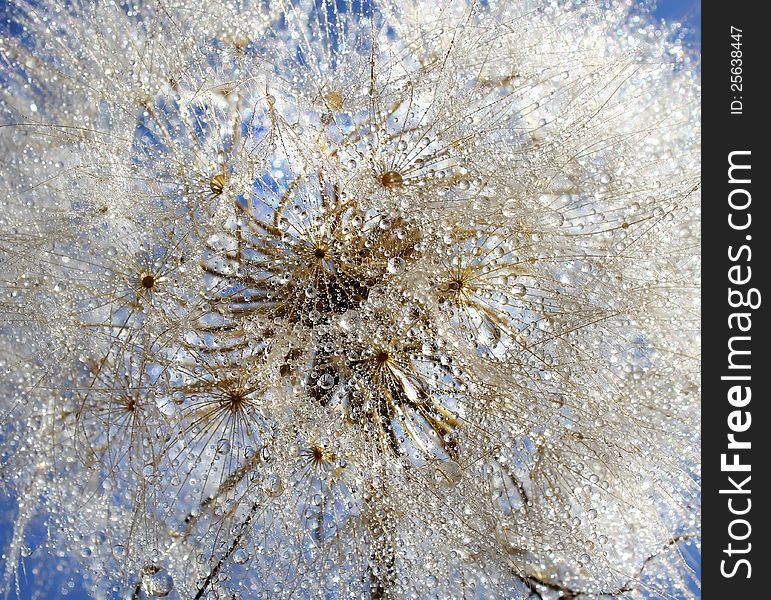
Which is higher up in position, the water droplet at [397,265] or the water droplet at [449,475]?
the water droplet at [397,265]

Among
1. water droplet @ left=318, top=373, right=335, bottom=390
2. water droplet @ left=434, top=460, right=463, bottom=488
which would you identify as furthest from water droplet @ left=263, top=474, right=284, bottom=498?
water droplet @ left=434, top=460, right=463, bottom=488

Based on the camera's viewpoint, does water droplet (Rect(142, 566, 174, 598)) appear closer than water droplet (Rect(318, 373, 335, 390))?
No

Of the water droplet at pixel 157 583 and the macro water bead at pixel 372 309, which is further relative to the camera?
the water droplet at pixel 157 583

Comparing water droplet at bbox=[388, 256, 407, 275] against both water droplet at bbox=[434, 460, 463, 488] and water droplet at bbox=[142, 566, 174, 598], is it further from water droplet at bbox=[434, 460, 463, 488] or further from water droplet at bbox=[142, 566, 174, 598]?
water droplet at bbox=[142, 566, 174, 598]

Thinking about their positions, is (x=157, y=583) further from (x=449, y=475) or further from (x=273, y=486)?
(x=449, y=475)

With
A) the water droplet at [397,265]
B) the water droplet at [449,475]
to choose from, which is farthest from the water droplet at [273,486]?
the water droplet at [397,265]

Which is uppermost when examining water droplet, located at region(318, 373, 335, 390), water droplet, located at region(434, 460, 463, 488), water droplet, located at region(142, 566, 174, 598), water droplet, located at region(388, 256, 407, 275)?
water droplet, located at region(388, 256, 407, 275)

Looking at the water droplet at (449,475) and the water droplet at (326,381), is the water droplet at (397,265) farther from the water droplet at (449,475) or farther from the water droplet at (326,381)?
the water droplet at (449,475)
